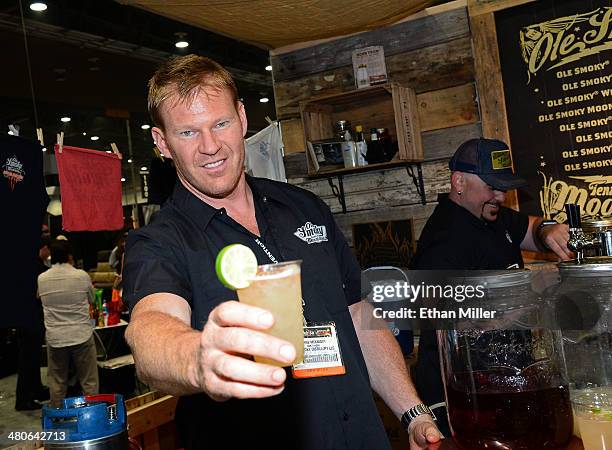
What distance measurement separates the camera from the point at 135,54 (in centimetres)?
816

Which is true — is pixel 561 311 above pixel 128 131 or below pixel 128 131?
below

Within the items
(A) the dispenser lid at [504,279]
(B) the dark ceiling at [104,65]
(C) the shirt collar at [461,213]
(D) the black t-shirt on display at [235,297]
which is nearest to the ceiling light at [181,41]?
(B) the dark ceiling at [104,65]

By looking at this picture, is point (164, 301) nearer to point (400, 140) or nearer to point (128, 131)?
point (400, 140)

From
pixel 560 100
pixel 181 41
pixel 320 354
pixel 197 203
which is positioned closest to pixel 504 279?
pixel 320 354

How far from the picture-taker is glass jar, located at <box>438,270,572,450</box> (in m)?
1.29

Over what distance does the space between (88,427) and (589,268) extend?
1.80 meters

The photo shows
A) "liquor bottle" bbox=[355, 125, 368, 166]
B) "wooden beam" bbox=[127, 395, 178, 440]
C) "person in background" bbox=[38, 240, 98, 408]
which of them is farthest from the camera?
"person in background" bbox=[38, 240, 98, 408]

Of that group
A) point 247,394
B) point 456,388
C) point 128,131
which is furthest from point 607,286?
point 128,131

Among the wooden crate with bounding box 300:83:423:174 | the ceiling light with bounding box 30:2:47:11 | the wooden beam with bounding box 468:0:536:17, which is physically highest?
the ceiling light with bounding box 30:2:47:11

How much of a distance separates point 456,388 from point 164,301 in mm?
697

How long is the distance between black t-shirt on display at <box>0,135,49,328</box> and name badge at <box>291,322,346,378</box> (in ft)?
8.14

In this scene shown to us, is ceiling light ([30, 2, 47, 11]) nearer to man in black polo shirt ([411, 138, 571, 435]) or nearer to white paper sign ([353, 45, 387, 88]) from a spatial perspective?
white paper sign ([353, 45, 387, 88])

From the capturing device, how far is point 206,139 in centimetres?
184

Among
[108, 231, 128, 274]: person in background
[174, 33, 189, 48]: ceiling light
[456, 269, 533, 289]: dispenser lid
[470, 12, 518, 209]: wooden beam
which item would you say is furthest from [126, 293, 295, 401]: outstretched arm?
[108, 231, 128, 274]: person in background
